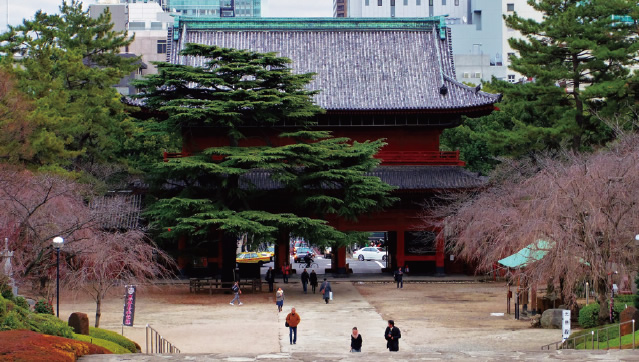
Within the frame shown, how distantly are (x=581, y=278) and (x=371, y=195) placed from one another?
1741cm

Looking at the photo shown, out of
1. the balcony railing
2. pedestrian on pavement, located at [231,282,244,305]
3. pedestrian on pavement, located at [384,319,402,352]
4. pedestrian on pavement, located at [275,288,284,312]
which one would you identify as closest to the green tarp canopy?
pedestrian on pavement, located at [384,319,402,352]

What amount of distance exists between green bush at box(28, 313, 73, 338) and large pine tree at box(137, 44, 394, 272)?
17134 millimetres

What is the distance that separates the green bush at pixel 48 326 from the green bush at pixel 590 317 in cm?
1609

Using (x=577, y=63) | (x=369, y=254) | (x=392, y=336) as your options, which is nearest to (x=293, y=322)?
(x=392, y=336)

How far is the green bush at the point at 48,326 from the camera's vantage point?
67.5 feet

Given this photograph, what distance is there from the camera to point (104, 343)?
74.4ft

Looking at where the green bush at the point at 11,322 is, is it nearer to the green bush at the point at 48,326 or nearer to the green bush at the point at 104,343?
the green bush at the point at 48,326

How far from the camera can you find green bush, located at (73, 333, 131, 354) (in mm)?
22188

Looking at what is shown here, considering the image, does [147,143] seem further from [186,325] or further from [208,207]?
[186,325]

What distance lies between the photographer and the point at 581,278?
26594 millimetres

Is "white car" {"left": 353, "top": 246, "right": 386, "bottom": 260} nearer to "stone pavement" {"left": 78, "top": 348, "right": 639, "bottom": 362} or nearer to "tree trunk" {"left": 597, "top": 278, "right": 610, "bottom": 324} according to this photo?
"tree trunk" {"left": 597, "top": 278, "right": 610, "bottom": 324}

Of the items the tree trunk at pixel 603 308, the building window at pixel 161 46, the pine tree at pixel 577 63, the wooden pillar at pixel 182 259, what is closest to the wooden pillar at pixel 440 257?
the pine tree at pixel 577 63

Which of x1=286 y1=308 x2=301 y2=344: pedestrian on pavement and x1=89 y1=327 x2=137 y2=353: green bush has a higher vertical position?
x1=286 y1=308 x2=301 y2=344: pedestrian on pavement

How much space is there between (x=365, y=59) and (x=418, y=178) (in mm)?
9529
